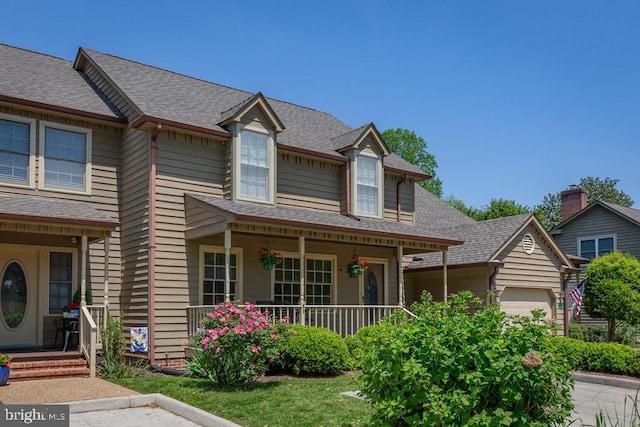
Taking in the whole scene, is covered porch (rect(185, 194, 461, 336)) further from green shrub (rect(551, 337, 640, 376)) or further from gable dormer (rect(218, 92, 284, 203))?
green shrub (rect(551, 337, 640, 376))

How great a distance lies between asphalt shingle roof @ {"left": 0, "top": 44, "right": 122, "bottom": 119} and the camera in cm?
1377

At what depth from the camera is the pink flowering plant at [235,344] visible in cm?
1018

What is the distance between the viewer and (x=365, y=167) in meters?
18.1

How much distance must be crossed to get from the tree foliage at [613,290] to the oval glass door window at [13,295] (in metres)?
19.0

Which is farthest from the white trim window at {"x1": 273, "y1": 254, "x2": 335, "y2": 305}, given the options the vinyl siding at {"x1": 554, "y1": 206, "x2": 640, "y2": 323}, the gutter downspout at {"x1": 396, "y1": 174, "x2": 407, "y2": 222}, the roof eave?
the vinyl siding at {"x1": 554, "y1": 206, "x2": 640, "y2": 323}

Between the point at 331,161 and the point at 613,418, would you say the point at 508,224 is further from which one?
the point at 613,418

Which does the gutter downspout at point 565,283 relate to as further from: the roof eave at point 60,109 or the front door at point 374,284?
the roof eave at point 60,109

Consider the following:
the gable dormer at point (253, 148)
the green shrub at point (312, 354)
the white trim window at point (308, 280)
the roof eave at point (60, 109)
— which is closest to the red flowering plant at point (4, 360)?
the green shrub at point (312, 354)

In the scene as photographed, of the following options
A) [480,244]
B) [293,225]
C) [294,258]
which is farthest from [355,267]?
[480,244]

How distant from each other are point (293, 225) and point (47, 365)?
18.8 ft

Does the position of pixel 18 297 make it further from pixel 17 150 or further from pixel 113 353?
pixel 17 150

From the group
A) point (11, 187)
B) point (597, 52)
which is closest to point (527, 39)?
point (597, 52)

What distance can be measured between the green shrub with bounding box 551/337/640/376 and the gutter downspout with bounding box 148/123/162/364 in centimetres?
863

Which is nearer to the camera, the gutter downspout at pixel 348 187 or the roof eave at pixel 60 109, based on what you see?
the roof eave at pixel 60 109
